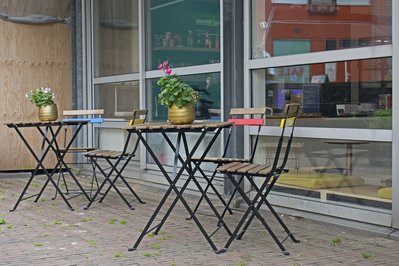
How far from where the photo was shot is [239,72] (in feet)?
20.7

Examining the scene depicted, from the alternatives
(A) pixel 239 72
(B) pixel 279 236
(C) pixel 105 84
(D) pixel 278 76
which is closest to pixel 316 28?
(D) pixel 278 76

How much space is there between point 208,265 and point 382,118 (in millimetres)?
1838

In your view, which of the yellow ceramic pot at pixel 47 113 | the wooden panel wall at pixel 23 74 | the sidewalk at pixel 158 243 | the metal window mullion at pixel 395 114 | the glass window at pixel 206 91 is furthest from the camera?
the wooden panel wall at pixel 23 74

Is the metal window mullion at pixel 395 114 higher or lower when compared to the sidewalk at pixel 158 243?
higher

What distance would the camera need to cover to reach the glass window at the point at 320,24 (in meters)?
4.92

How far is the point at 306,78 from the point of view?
5590mm

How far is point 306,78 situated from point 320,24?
1.59 ft

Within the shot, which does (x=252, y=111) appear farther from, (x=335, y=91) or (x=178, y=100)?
(x=178, y=100)

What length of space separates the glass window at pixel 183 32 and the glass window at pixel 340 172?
147cm

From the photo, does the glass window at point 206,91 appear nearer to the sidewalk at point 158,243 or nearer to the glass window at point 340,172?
the glass window at point 340,172

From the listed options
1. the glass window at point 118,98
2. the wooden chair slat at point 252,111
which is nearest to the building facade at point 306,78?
the glass window at point 118,98

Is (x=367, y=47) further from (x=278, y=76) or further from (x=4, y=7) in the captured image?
(x=4, y=7)

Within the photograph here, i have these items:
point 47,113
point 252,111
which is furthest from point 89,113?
point 252,111

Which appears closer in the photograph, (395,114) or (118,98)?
(395,114)
